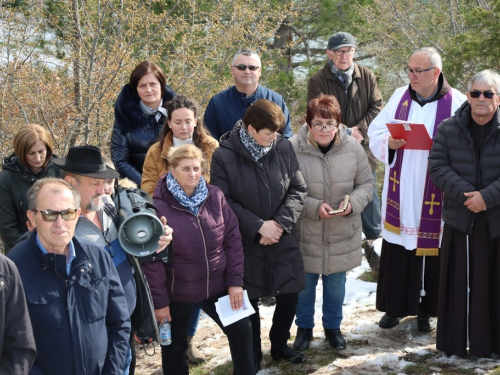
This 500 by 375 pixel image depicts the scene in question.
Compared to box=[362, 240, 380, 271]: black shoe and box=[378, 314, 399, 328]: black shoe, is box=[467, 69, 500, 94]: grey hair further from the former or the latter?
box=[362, 240, 380, 271]: black shoe

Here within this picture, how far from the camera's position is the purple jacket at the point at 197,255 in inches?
180

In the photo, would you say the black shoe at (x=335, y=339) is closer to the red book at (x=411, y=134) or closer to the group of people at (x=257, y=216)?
the group of people at (x=257, y=216)

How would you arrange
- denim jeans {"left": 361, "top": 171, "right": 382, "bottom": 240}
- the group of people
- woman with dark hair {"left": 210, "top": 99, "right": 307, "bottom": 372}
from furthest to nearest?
denim jeans {"left": 361, "top": 171, "right": 382, "bottom": 240} → woman with dark hair {"left": 210, "top": 99, "right": 307, "bottom": 372} → the group of people

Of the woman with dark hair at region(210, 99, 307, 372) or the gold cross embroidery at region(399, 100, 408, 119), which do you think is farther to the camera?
the gold cross embroidery at region(399, 100, 408, 119)

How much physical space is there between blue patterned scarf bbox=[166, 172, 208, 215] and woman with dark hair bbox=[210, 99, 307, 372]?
43cm

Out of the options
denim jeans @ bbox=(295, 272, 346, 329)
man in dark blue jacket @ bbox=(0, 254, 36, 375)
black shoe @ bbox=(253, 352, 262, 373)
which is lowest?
black shoe @ bbox=(253, 352, 262, 373)

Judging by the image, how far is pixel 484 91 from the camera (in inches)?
203

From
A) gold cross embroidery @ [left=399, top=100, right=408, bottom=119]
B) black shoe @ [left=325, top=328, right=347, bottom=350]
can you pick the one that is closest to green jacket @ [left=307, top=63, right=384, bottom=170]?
gold cross embroidery @ [left=399, top=100, right=408, bottom=119]

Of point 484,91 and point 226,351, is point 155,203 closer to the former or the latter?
point 226,351

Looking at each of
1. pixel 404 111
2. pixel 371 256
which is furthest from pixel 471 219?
pixel 371 256

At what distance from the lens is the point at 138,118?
5.83 metres

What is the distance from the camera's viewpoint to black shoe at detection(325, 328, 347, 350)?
5.74 m

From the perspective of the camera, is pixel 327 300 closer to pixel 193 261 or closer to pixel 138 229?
pixel 193 261

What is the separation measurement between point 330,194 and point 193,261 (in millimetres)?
1462
